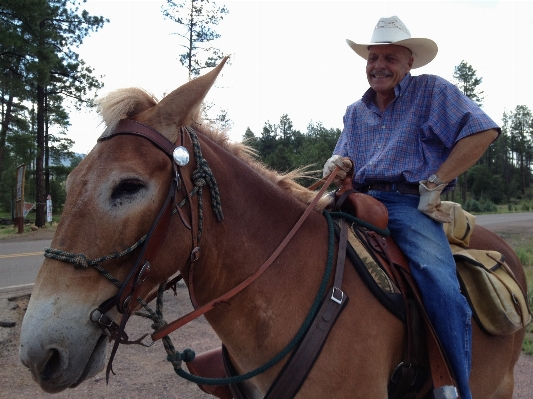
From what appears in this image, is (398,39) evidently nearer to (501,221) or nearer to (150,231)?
(150,231)

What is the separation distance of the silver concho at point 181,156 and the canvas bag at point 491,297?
189 cm

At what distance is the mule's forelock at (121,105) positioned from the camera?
71.4 inches

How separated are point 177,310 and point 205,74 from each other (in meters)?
5.71

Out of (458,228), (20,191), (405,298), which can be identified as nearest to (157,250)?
(405,298)

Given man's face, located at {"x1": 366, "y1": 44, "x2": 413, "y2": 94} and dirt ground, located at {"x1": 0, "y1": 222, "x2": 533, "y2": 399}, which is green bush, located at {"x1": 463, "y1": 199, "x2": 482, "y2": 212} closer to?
dirt ground, located at {"x1": 0, "y1": 222, "x2": 533, "y2": 399}

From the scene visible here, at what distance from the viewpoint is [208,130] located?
2199mm

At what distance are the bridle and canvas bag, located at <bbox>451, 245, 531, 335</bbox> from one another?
1.35 metres

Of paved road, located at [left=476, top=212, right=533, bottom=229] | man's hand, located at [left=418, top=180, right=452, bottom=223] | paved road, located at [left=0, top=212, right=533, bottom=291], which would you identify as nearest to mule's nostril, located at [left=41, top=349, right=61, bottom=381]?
man's hand, located at [left=418, top=180, right=452, bottom=223]

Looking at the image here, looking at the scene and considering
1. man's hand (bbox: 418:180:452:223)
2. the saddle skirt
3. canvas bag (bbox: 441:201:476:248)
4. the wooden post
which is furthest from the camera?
the wooden post

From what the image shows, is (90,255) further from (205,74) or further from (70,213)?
(205,74)

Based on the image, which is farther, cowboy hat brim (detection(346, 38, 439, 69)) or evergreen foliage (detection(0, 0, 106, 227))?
evergreen foliage (detection(0, 0, 106, 227))

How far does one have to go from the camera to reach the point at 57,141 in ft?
103

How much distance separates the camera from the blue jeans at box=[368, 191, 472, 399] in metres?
2.18

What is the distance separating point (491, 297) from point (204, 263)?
5.90ft
